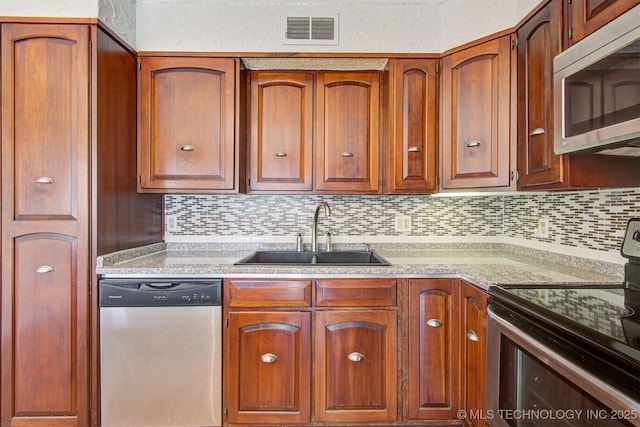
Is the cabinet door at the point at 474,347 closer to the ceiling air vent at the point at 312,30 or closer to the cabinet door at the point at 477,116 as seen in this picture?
the cabinet door at the point at 477,116

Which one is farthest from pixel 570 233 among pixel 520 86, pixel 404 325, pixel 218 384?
pixel 218 384

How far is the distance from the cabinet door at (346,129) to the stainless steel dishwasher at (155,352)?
3.25 ft

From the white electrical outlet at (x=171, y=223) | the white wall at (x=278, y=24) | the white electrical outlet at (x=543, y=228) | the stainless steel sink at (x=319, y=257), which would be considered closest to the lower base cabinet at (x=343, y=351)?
the stainless steel sink at (x=319, y=257)

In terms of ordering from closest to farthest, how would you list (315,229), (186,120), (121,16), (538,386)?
(538,386)
(121,16)
(186,120)
(315,229)

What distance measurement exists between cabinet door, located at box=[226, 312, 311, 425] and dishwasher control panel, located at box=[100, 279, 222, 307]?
174 mm

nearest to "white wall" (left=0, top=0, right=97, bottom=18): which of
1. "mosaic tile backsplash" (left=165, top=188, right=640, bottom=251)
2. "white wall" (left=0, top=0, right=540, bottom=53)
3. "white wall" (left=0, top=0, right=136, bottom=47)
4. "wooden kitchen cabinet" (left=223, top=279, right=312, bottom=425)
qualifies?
"white wall" (left=0, top=0, right=136, bottom=47)

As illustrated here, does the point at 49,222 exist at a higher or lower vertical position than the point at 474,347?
higher

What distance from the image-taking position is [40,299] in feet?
5.26

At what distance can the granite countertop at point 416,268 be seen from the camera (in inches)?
59.6

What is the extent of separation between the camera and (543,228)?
1.97 m

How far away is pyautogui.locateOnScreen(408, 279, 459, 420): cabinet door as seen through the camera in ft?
5.59

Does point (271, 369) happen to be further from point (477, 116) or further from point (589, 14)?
point (589, 14)

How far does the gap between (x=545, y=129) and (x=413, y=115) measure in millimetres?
692

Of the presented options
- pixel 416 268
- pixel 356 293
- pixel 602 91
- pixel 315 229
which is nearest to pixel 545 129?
pixel 602 91
